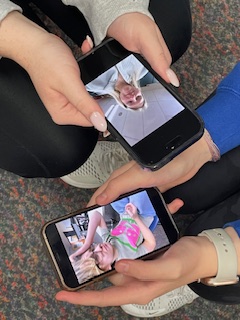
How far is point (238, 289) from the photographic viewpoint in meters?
0.71

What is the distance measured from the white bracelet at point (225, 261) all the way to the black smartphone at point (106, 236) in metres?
0.12

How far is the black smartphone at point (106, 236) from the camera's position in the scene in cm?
72

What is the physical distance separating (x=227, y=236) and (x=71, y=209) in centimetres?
40

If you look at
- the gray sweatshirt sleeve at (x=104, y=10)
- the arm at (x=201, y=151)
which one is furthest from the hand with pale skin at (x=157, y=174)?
the gray sweatshirt sleeve at (x=104, y=10)

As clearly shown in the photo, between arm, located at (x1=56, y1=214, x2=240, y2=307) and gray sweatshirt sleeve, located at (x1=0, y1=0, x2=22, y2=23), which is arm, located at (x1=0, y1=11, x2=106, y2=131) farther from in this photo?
arm, located at (x1=56, y1=214, x2=240, y2=307)

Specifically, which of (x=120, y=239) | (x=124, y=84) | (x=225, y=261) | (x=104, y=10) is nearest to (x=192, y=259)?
(x=225, y=261)

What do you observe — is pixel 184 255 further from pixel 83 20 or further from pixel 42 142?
pixel 83 20

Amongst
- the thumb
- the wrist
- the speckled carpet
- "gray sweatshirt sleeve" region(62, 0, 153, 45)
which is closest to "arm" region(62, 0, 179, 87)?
"gray sweatshirt sleeve" region(62, 0, 153, 45)

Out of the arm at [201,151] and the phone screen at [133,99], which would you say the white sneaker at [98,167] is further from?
the phone screen at [133,99]

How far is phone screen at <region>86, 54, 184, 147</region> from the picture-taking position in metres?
0.66

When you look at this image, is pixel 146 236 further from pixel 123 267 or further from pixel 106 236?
pixel 123 267

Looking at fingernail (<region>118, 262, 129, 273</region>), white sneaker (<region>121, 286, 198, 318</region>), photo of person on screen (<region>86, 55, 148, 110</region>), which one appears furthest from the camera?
white sneaker (<region>121, 286, 198, 318</region>)

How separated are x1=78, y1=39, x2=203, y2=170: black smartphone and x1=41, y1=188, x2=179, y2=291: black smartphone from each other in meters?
0.14

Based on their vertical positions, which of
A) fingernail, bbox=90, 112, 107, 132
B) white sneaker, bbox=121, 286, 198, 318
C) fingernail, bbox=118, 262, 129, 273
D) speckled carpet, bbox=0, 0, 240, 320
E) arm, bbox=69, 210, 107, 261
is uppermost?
fingernail, bbox=90, 112, 107, 132
